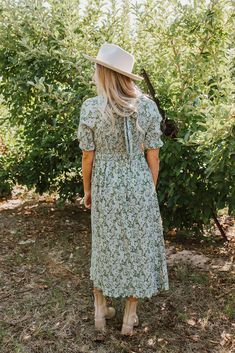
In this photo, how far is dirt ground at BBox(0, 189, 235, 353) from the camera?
3.41m

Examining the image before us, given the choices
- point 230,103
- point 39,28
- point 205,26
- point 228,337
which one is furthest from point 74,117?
point 228,337

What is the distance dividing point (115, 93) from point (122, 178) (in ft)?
1.69

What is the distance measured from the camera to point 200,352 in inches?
131

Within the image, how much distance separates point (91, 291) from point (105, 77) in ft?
5.88

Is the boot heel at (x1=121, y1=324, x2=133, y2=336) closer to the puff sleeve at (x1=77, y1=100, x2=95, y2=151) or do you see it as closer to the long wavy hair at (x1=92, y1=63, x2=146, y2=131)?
the puff sleeve at (x1=77, y1=100, x2=95, y2=151)

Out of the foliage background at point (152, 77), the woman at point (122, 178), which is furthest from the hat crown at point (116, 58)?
the foliage background at point (152, 77)

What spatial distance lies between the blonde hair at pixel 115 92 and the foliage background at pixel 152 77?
0.66 m

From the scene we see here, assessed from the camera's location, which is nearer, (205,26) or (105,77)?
(105,77)

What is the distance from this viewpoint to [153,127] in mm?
3160

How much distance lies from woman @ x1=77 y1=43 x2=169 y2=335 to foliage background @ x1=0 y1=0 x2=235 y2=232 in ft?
1.80

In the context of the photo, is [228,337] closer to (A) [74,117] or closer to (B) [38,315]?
(B) [38,315]

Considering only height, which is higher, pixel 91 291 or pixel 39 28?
pixel 39 28

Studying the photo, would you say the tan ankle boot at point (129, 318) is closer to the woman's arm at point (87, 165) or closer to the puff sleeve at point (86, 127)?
the woman's arm at point (87, 165)

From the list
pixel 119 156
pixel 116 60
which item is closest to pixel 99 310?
pixel 119 156
